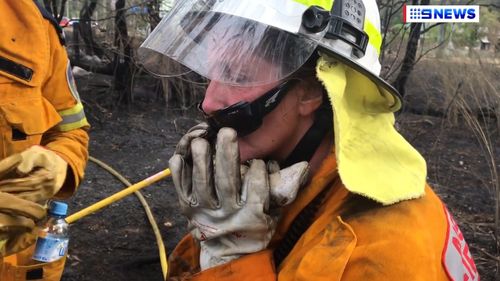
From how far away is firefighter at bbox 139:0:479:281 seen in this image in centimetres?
122

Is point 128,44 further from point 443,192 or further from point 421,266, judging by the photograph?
point 421,266

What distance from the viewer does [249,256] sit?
1.30 m

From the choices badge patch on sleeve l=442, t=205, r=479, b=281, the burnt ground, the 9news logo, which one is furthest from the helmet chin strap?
the 9news logo

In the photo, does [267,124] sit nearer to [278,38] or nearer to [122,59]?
[278,38]

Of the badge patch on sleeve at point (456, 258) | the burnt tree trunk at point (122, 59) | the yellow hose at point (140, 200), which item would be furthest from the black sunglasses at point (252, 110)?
the burnt tree trunk at point (122, 59)

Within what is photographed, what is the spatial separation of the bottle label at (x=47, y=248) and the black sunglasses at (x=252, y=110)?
905 mm

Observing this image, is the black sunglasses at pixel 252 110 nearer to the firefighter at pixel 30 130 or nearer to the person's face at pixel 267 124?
the person's face at pixel 267 124

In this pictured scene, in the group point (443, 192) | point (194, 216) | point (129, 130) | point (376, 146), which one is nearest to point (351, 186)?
point (376, 146)

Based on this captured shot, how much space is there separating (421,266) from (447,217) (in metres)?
0.28

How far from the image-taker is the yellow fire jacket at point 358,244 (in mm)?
1142

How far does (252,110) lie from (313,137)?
0.60 feet

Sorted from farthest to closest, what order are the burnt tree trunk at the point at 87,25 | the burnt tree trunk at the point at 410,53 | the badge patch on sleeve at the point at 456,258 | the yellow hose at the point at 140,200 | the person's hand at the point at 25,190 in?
the burnt tree trunk at the point at 87,25 < the burnt tree trunk at the point at 410,53 < the yellow hose at the point at 140,200 < the person's hand at the point at 25,190 < the badge patch on sleeve at the point at 456,258

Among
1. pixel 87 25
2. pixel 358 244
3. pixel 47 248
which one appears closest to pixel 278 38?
pixel 358 244

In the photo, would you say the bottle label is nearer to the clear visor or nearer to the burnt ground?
the clear visor
